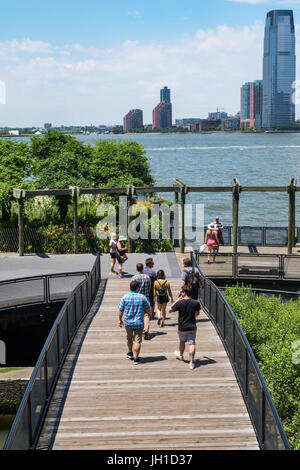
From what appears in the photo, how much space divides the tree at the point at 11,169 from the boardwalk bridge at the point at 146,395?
14.1 meters

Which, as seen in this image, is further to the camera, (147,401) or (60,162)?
(60,162)

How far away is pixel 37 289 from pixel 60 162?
44.7 ft

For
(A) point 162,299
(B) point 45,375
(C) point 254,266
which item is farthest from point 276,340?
(B) point 45,375

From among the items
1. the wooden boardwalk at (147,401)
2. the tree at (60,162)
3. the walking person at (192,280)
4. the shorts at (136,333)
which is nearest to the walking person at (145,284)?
the wooden boardwalk at (147,401)

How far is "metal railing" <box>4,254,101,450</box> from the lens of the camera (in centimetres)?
836

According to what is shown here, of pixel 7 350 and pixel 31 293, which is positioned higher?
pixel 31 293

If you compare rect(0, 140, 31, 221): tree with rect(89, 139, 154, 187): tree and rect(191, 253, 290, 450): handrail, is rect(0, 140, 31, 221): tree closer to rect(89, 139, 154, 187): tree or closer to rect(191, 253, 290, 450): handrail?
rect(89, 139, 154, 187): tree

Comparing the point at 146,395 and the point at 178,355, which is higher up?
the point at 178,355

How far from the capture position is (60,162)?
101 ft

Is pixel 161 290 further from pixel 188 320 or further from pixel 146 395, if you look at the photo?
pixel 146 395

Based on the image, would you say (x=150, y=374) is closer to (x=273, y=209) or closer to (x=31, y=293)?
(x=31, y=293)

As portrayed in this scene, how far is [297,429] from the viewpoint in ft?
42.4

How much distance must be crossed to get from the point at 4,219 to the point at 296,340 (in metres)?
18.6
